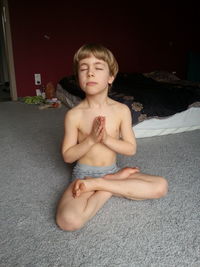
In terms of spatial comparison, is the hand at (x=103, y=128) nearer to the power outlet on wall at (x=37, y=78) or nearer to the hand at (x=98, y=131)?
the hand at (x=98, y=131)

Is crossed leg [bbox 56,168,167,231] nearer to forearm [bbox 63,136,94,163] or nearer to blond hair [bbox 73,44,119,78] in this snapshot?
forearm [bbox 63,136,94,163]

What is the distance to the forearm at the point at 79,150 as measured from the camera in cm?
111

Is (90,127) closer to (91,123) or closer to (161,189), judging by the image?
(91,123)

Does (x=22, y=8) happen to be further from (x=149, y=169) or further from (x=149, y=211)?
(x=149, y=211)

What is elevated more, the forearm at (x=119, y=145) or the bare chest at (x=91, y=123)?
the bare chest at (x=91, y=123)

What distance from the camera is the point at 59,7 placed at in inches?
140

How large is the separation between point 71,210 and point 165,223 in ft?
1.33

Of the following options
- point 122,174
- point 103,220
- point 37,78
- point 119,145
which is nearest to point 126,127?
point 119,145

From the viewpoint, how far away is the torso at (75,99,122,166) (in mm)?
1208

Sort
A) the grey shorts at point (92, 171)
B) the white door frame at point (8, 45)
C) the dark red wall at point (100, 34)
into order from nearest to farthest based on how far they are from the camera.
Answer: the grey shorts at point (92, 171)
the white door frame at point (8, 45)
the dark red wall at point (100, 34)

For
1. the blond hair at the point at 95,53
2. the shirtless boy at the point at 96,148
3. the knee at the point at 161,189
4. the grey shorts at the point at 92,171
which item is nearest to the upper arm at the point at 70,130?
the shirtless boy at the point at 96,148

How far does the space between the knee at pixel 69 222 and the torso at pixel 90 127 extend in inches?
12.4

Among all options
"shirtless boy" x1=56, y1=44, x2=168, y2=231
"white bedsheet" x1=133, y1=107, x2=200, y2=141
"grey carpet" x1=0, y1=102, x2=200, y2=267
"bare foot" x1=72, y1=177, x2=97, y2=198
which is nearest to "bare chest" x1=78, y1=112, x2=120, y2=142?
"shirtless boy" x1=56, y1=44, x2=168, y2=231

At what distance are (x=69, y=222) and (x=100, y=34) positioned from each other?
3401mm
